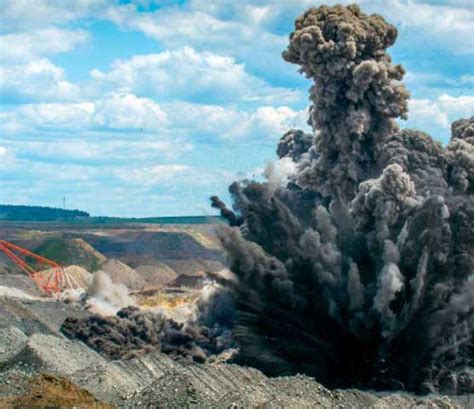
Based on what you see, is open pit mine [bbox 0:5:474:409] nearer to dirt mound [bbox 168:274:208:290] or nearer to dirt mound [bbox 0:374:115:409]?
dirt mound [bbox 0:374:115:409]

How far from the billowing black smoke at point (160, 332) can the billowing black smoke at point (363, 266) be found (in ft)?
27.6

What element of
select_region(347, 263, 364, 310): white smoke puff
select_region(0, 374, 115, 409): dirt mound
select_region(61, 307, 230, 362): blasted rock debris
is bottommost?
select_region(61, 307, 230, 362): blasted rock debris

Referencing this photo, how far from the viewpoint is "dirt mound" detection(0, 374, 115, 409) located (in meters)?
48.8

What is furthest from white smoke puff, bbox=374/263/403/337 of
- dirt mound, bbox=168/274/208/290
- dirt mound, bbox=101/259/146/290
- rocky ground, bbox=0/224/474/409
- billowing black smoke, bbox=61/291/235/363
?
dirt mound, bbox=101/259/146/290

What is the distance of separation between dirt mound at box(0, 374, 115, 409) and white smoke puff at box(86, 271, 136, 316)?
65.1 metres

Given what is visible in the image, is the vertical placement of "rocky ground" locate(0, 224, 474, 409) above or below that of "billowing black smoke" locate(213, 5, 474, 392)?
below

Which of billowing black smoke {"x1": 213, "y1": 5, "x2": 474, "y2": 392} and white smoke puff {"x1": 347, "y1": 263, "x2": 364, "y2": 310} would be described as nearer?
white smoke puff {"x1": 347, "y1": 263, "x2": 364, "y2": 310}

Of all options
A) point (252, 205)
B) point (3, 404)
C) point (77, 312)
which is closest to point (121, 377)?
point (3, 404)

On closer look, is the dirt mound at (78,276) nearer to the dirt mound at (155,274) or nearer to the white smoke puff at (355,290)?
the dirt mound at (155,274)

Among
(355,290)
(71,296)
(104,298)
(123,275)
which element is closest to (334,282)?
(355,290)

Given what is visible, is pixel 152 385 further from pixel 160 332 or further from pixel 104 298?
pixel 104 298

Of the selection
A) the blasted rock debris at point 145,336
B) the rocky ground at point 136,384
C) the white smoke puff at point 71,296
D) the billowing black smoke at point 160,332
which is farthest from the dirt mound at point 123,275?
the rocky ground at point 136,384

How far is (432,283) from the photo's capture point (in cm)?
8788

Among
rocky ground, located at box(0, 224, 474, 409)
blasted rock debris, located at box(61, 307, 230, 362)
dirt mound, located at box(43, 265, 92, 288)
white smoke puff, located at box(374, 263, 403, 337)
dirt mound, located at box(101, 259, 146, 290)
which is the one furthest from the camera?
dirt mound, located at box(101, 259, 146, 290)
